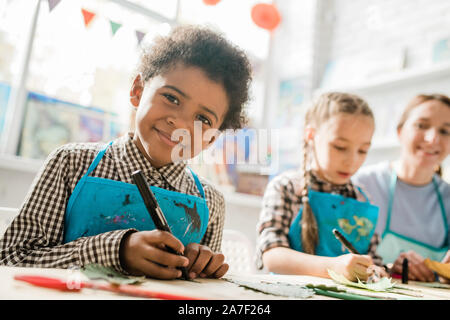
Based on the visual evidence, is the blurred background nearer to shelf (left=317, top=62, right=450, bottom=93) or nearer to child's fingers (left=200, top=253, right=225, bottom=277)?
shelf (left=317, top=62, right=450, bottom=93)

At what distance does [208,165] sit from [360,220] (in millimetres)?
1298

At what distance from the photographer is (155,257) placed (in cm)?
45

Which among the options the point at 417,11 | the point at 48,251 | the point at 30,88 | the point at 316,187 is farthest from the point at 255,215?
the point at 48,251

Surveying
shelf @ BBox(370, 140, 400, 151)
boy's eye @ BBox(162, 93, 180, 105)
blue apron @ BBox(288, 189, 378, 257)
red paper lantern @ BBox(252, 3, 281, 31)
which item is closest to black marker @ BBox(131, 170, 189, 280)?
boy's eye @ BBox(162, 93, 180, 105)

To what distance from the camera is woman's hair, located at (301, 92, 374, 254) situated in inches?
39.2

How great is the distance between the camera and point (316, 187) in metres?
1.12

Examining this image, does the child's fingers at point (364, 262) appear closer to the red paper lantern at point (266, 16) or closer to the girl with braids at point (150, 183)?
the girl with braids at point (150, 183)

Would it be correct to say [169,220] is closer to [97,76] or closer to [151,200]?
[151,200]

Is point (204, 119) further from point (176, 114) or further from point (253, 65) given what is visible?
point (253, 65)

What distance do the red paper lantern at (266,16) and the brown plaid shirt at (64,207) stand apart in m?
2.00

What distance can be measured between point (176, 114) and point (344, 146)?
0.55 metres

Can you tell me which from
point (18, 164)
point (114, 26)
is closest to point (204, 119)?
point (18, 164)

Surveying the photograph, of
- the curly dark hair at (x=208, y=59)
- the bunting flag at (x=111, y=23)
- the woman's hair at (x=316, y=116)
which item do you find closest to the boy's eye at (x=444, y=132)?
the woman's hair at (x=316, y=116)

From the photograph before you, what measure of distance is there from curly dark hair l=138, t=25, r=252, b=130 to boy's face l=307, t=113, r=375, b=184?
0.29 meters
